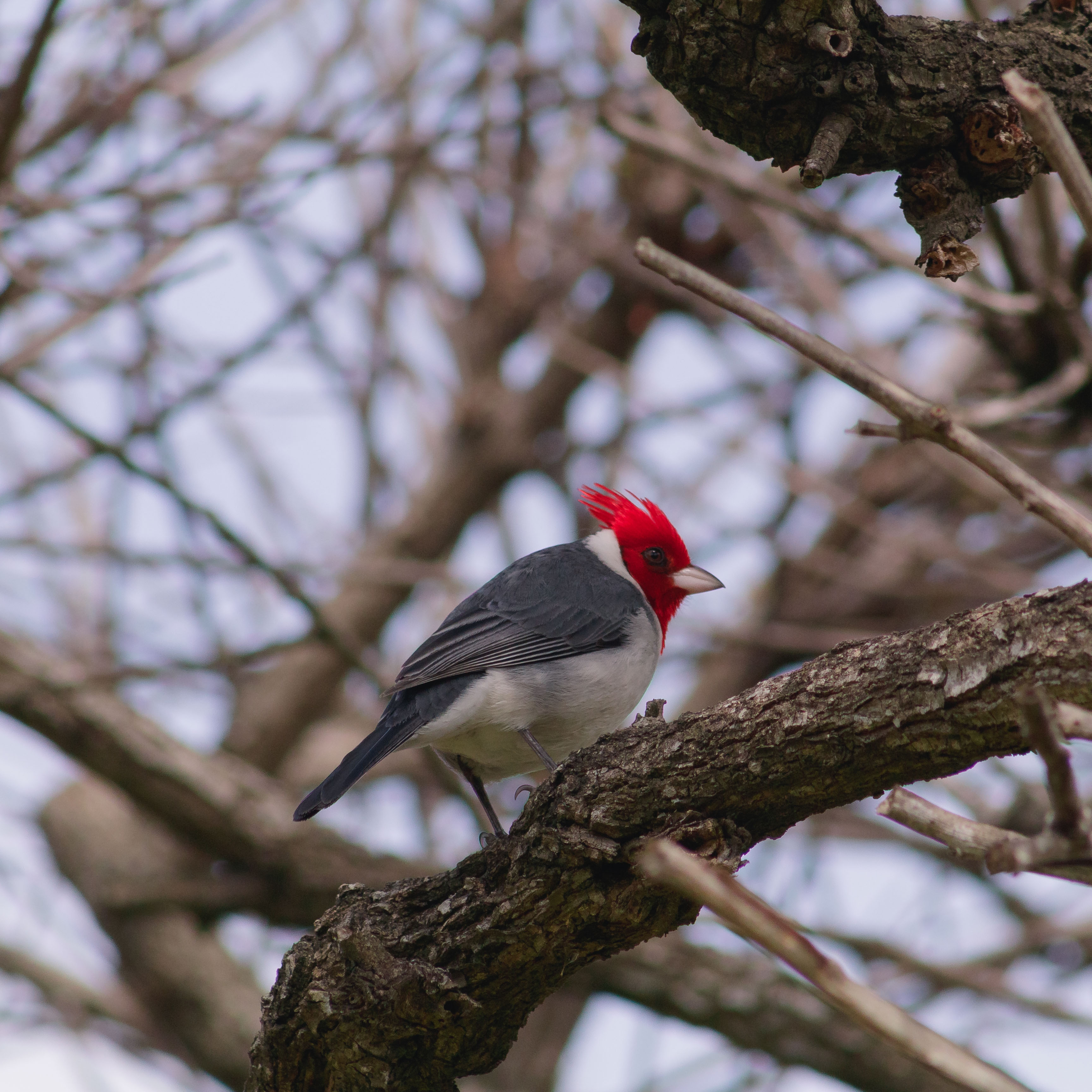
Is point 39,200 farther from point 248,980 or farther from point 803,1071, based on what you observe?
point 803,1071

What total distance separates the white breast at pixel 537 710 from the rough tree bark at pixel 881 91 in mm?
2168

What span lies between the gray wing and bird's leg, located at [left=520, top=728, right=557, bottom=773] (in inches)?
9.6

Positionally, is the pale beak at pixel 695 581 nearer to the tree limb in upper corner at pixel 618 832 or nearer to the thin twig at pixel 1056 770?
the tree limb in upper corner at pixel 618 832

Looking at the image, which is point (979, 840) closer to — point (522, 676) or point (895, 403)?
point (895, 403)

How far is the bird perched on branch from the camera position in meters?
4.24

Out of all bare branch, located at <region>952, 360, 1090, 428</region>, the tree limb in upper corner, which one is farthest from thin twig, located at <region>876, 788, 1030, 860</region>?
bare branch, located at <region>952, 360, 1090, 428</region>

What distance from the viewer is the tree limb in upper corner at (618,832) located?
2.25 metres

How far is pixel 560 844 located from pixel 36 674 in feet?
12.6

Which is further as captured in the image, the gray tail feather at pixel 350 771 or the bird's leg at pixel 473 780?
the bird's leg at pixel 473 780

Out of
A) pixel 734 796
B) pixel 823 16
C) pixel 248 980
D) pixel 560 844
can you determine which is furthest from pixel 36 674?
pixel 823 16

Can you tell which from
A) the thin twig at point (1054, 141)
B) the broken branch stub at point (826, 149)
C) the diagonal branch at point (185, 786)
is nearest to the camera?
the thin twig at point (1054, 141)

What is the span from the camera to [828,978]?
164 centimetres

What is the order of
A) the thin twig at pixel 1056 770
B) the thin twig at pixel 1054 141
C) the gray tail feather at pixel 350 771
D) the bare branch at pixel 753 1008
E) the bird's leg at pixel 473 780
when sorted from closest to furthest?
the thin twig at pixel 1056 770, the thin twig at pixel 1054 141, the gray tail feather at pixel 350 771, the bird's leg at pixel 473 780, the bare branch at pixel 753 1008

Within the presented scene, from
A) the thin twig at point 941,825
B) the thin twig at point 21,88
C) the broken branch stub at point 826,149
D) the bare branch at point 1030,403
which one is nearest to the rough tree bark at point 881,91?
the broken branch stub at point 826,149
